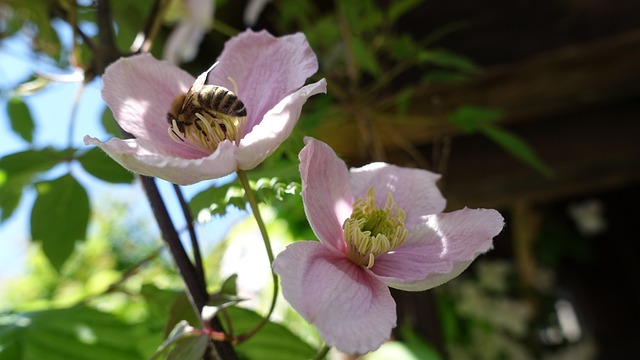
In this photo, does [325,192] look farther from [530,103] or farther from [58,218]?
[530,103]

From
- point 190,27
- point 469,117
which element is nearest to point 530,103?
point 469,117

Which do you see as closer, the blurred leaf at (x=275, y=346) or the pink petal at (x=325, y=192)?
the pink petal at (x=325, y=192)

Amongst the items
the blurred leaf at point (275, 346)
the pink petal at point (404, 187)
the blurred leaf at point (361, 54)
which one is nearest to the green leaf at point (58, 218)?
the blurred leaf at point (275, 346)

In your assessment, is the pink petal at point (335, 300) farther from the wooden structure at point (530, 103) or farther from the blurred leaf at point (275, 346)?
the wooden structure at point (530, 103)

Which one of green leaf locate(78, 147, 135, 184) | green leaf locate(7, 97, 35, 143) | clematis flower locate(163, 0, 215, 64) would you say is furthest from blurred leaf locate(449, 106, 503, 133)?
green leaf locate(7, 97, 35, 143)

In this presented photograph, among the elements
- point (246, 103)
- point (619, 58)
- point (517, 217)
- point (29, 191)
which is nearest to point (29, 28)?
point (29, 191)

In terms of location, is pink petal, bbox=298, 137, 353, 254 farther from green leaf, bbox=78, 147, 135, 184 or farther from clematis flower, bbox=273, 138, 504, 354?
green leaf, bbox=78, 147, 135, 184
